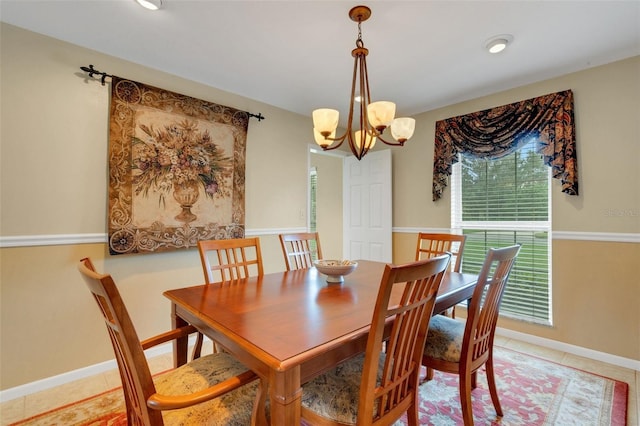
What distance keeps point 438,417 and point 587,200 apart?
2197 millimetres

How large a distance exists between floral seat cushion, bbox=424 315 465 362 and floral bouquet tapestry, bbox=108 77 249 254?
6.77 feet

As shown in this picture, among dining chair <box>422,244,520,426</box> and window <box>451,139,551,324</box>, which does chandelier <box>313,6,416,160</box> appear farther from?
window <box>451,139,551,324</box>

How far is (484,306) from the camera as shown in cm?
153

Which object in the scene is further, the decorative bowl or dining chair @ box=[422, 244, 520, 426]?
the decorative bowl

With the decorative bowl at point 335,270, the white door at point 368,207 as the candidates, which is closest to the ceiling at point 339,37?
the white door at point 368,207

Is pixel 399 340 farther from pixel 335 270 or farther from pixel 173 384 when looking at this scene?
pixel 173 384

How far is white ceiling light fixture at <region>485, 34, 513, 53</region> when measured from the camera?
207 cm

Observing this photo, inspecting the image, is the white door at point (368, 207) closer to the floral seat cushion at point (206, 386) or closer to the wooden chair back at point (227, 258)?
the wooden chair back at point (227, 258)

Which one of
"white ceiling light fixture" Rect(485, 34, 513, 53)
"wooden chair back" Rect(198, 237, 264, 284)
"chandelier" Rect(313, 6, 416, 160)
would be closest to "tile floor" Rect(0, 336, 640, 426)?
"wooden chair back" Rect(198, 237, 264, 284)

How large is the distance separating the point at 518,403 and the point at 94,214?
329 cm

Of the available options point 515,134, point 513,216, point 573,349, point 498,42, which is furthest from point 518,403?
point 498,42

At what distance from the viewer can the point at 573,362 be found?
2.39 meters

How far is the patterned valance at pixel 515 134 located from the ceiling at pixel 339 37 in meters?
0.28

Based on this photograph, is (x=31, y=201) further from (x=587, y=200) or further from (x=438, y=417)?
(x=587, y=200)
